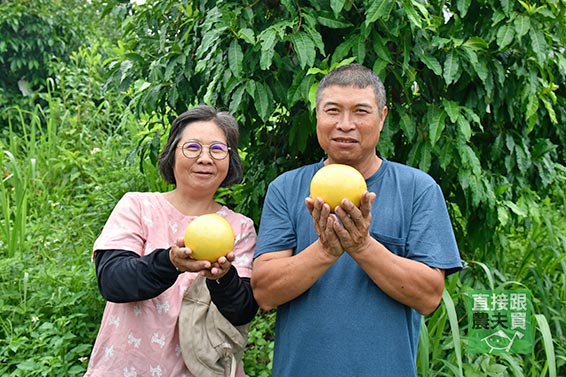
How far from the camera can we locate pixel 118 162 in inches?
197

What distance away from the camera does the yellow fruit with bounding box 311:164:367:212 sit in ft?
5.60

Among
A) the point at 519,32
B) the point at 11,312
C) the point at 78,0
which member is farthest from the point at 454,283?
the point at 78,0

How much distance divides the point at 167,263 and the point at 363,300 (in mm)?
565

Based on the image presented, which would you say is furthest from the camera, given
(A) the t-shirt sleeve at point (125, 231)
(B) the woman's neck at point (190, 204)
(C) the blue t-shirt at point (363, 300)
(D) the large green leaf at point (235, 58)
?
(D) the large green leaf at point (235, 58)

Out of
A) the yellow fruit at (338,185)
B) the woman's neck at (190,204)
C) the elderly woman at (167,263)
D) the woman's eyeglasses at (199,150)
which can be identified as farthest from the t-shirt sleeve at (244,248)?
the yellow fruit at (338,185)

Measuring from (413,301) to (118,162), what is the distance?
144 inches

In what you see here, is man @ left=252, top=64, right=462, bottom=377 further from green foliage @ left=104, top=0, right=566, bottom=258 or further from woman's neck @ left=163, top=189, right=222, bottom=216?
green foliage @ left=104, top=0, right=566, bottom=258

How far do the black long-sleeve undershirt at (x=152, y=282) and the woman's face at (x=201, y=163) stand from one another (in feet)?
0.99

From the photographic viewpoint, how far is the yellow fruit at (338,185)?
1.71 meters

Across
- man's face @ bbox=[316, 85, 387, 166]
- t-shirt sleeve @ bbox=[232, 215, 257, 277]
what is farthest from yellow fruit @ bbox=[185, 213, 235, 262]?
man's face @ bbox=[316, 85, 387, 166]

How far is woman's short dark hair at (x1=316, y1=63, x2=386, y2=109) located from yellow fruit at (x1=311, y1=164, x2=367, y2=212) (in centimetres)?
26

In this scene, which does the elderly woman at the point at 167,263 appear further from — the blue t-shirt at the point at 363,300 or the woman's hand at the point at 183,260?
the blue t-shirt at the point at 363,300

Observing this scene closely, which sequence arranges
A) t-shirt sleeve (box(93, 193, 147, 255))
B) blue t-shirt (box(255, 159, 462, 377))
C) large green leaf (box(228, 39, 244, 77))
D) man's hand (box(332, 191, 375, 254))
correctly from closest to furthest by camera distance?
man's hand (box(332, 191, 375, 254))
blue t-shirt (box(255, 159, 462, 377))
t-shirt sleeve (box(93, 193, 147, 255))
large green leaf (box(228, 39, 244, 77))

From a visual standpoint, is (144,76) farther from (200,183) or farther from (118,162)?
(118,162)
